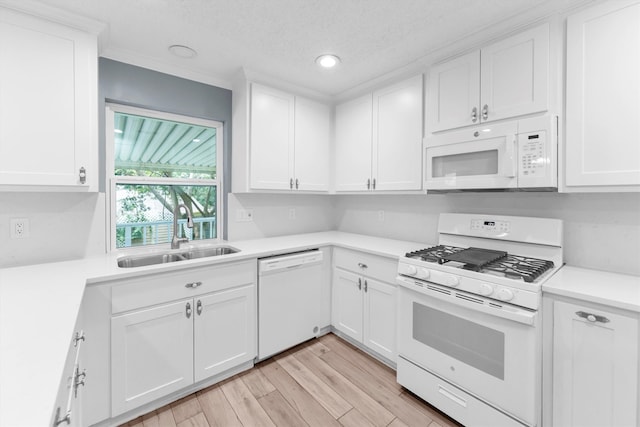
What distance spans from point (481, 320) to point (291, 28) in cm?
204

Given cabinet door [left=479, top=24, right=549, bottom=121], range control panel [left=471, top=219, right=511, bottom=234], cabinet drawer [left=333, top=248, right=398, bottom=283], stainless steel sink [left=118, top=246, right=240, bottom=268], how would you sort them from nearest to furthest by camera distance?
cabinet door [left=479, top=24, right=549, bottom=121]
range control panel [left=471, top=219, right=511, bottom=234]
stainless steel sink [left=118, top=246, right=240, bottom=268]
cabinet drawer [left=333, top=248, right=398, bottom=283]

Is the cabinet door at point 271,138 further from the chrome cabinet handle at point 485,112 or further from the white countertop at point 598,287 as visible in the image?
the white countertop at point 598,287

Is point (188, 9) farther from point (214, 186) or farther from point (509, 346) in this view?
point (509, 346)

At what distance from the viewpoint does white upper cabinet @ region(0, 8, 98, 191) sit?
1503mm

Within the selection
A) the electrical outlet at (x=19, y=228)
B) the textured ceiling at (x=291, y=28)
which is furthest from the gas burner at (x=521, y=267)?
the electrical outlet at (x=19, y=228)

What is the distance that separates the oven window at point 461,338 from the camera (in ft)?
4.93

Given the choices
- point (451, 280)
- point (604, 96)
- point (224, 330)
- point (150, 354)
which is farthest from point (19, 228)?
point (604, 96)

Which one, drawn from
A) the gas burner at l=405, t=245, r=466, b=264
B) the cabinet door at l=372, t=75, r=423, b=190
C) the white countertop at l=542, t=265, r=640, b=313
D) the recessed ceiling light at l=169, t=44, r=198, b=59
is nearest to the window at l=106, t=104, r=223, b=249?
the recessed ceiling light at l=169, t=44, r=198, b=59

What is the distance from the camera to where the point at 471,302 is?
1.56m

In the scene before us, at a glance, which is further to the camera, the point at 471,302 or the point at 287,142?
the point at 287,142

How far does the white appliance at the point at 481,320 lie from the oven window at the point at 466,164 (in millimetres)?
365

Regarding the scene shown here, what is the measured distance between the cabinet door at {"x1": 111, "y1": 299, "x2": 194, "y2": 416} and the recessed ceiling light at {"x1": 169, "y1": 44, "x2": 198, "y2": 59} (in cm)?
174

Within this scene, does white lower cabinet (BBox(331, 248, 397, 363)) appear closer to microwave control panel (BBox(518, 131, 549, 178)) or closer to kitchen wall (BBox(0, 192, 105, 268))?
microwave control panel (BBox(518, 131, 549, 178))

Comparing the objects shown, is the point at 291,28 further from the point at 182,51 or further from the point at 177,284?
the point at 177,284
